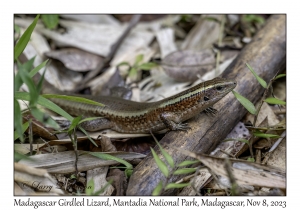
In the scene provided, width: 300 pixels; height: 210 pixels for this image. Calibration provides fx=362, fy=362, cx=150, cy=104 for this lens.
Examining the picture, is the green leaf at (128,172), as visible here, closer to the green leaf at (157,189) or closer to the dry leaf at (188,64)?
the green leaf at (157,189)

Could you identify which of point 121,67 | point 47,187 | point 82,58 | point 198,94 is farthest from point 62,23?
point 47,187

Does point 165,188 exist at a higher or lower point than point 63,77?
lower

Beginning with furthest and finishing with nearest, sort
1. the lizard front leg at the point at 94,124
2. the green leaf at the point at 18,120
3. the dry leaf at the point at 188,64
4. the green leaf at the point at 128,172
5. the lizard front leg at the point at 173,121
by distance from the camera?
the dry leaf at the point at 188,64 → the lizard front leg at the point at 94,124 → the lizard front leg at the point at 173,121 → the green leaf at the point at 128,172 → the green leaf at the point at 18,120

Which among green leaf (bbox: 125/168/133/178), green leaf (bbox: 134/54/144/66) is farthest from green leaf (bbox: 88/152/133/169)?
green leaf (bbox: 134/54/144/66)

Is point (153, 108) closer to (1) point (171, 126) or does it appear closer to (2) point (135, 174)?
(1) point (171, 126)

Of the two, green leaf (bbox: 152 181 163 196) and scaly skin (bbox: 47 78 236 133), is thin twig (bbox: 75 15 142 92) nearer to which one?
scaly skin (bbox: 47 78 236 133)

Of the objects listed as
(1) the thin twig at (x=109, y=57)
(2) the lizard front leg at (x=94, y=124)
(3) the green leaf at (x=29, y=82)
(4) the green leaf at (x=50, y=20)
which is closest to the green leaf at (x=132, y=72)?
(1) the thin twig at (x=109, y=57)

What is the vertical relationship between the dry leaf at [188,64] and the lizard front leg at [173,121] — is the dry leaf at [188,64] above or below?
above

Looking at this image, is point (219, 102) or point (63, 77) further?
point (63, 77)
